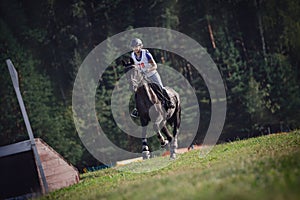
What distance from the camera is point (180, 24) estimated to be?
2296 inches

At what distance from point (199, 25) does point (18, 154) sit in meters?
41.1

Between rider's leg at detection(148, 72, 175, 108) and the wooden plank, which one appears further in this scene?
rider's leg at detection(148, 72, 175, 108)

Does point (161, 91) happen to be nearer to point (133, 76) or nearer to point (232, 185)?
point (133, 76)

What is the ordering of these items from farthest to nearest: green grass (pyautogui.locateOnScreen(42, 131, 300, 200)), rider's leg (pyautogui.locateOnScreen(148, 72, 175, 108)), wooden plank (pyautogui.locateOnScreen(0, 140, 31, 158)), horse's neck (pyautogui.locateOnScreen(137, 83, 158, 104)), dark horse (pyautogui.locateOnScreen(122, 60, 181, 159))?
rider's leg (pyautogui.locateOnScreen(148, 72, 175, 108))
horse's neck (pyautogui.locateOnScreen(137, 83, 158, 104))
dark horse (pyautogui.locateOnScreen(122, 60, 181, 159))
wooden plank (pyautogui.locateOnScreen(0, 140, 31, 158))
green grass (pyautogui.locateOnScreen(42, 131, 300, 200))

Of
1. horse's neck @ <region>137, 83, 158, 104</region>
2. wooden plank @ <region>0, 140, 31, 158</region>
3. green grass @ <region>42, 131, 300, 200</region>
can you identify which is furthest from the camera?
horse's neck @ <region>137, 83, 158, 104</region>

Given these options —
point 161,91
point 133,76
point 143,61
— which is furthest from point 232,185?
point 161,91

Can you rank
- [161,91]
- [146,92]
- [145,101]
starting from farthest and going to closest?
[161,91]
[145,101]
[146,92]

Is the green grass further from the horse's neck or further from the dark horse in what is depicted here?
the horse's neck

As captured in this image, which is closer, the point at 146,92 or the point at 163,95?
the point at 146,92

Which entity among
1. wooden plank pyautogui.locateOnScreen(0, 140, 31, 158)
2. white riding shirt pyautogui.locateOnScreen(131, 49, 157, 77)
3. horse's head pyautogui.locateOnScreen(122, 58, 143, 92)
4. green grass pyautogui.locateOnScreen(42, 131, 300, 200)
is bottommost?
green grass pyautogui.locateOnScreen(42, 131, 300, 200)

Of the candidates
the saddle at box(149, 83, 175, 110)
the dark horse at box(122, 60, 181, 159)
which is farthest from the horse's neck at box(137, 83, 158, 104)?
the saddle at box(149, 83, 175, 110)

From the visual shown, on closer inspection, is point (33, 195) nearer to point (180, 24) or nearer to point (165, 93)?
point (165, 93)

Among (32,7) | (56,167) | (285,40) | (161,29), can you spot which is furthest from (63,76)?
(56,167)

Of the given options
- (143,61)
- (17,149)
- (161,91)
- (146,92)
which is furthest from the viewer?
(161,91)
